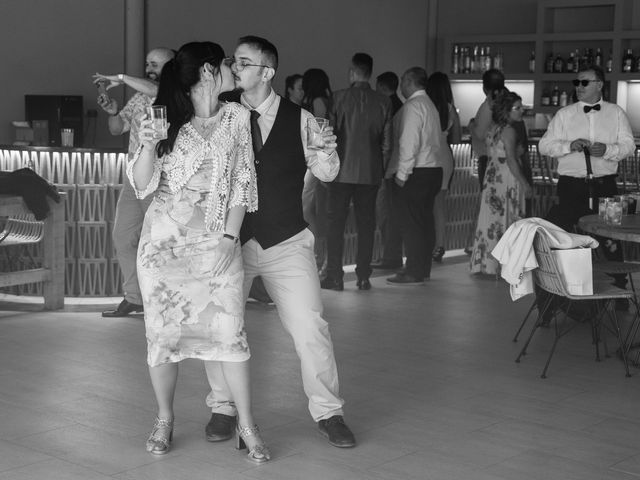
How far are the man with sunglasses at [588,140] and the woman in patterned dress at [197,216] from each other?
12.0 feet

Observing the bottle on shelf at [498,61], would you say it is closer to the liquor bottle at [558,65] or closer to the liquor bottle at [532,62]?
the liquor bottle at [532,62]

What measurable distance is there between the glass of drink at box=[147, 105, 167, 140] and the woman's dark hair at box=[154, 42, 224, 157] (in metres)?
0.29

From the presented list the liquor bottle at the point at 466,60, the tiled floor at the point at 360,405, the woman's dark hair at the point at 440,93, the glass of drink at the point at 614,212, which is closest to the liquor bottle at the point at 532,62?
the liquor bottle at the point at 466,60

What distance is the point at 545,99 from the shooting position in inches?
472

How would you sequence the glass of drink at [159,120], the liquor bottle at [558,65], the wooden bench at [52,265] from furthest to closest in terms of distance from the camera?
the liquor bottle at [558,65] < the wooden bench at [52,265] < the glass of drink at [159,120]

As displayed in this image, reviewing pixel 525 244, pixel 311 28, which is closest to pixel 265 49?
pixel 525 244

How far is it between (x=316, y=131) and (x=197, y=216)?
1.92ft

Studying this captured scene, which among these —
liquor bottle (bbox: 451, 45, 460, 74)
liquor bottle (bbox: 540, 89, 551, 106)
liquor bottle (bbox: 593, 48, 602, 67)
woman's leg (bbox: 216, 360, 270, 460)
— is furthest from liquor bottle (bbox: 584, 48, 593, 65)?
woman's leg (bbox: 216, 360, 270, 460)

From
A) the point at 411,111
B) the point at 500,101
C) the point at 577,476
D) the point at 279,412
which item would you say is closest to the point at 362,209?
the point at 411,111

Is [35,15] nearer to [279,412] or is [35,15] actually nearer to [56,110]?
[56,110]

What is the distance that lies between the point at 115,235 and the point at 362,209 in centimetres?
213

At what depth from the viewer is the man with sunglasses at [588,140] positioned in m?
7.16

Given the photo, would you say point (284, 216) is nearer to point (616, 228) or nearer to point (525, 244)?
point (525, 244)

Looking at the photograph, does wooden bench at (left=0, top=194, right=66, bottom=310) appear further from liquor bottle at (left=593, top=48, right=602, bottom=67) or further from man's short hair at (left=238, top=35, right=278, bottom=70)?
liquor bottle at (left=593, top=48, right=602, bottom=67)
